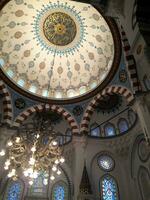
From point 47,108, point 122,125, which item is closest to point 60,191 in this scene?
point 47,108

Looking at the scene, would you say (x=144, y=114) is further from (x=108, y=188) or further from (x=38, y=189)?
(x=38, y=189)

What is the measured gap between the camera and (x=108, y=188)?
11.3m

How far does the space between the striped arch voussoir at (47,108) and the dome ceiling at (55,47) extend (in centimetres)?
62

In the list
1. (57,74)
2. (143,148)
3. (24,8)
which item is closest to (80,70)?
(57,74)

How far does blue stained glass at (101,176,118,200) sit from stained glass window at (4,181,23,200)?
4.27m

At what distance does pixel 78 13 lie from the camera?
11.8 metres

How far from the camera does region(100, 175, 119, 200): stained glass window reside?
11.0m

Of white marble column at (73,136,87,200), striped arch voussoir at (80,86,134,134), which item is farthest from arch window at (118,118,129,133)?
white marble column at (73,136,87,200)

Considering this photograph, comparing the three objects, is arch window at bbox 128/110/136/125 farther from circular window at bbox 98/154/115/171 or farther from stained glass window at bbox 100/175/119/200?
stained glass window at bbox 100/175/119/200

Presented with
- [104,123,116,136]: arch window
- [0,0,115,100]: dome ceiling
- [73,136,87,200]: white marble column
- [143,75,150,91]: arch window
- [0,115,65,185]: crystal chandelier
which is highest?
[0,0,115,100]: dome ceiling

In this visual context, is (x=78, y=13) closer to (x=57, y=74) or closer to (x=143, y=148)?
(x=57, y=74)

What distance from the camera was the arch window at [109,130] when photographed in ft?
42.6

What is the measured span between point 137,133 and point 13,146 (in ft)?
23.0

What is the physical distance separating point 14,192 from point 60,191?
2387 mm
